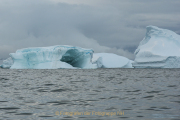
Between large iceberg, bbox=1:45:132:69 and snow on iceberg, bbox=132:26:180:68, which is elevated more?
snow on iceberg, bbox=132:26:180:68

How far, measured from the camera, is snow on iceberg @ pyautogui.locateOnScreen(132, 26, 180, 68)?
42.4m

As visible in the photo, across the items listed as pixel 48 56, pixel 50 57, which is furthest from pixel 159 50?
pixel 48 56

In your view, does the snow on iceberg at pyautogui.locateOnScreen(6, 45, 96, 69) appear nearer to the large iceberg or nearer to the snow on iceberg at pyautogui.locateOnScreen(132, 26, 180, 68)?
the large iceberg

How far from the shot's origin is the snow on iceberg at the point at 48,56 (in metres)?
35.5

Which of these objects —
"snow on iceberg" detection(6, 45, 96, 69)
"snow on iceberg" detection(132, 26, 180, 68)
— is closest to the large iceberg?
"snow on iceberg" detection(6, 45, 96, 69)

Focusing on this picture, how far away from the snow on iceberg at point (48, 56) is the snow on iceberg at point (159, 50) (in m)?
11.0

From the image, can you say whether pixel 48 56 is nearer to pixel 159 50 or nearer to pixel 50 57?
pixel 50 57

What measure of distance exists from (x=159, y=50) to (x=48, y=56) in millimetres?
20588

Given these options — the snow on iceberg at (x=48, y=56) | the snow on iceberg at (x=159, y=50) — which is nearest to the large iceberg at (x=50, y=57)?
the snow on iceberg at (x=48, y=56)

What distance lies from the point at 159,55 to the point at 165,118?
38857 millimetres

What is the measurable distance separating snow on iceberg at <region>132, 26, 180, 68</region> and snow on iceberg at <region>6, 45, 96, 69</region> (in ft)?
36.2

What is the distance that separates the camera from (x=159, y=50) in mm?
46031

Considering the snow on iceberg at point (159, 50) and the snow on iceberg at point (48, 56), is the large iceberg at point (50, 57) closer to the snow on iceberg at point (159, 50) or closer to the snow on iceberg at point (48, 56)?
the snow on iceberg at point (48, 56)

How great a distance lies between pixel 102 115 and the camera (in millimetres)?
6047
